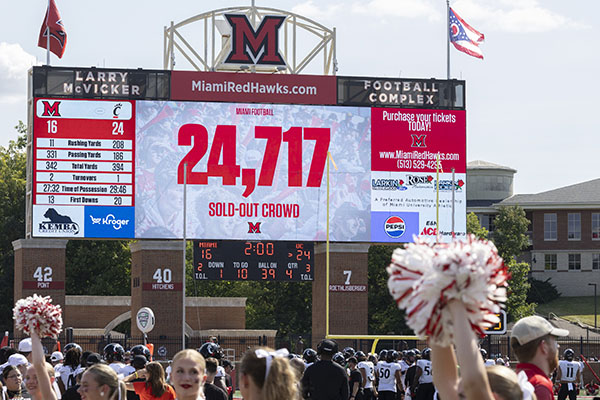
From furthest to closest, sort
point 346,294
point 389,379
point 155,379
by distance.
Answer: point 346,294 < point 389,379 < point 155,379

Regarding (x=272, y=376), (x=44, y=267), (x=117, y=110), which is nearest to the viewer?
(x=272, y=376)

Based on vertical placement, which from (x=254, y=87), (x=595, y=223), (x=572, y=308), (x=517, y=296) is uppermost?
(x=254, y=87)

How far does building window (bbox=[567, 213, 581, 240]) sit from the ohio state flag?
48.4m

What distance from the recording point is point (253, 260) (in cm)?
3197

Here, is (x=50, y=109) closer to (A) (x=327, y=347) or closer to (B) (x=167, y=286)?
(B) (x=167, y=286)

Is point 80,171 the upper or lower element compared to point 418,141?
lower

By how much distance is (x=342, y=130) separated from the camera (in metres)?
33.3

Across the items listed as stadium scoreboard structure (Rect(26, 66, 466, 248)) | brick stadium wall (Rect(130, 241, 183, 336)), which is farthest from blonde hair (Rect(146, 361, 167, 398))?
brick stadium wall (Rect(130, 241, 183, 336))

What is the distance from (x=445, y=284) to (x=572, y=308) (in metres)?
69.2

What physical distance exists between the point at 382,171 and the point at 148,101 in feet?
23.2

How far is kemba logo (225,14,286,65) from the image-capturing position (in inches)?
1319

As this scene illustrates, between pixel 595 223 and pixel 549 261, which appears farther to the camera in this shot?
pixel 549 261

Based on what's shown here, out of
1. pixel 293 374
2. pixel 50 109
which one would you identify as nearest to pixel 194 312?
pixel 50 109

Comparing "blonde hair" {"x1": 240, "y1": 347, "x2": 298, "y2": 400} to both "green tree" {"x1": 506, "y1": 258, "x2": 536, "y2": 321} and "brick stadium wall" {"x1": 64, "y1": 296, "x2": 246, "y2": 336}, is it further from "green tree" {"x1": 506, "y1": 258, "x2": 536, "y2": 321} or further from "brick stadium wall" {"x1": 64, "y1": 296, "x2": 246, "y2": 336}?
"green tree" {"x1": 506, "y1": 258, "x2": 536, "y2": 321}
